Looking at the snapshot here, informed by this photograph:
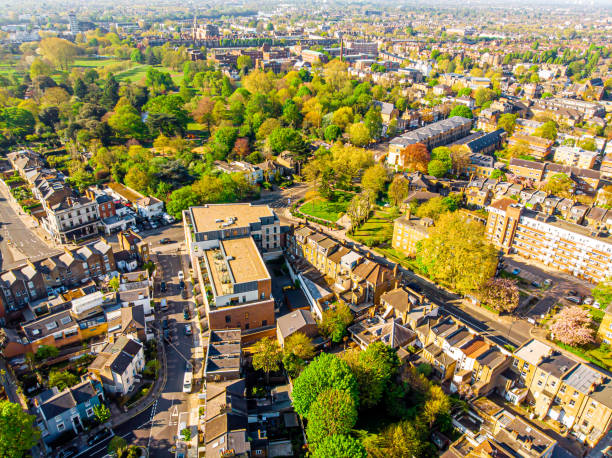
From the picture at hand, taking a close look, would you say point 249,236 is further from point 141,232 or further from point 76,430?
point 76,430

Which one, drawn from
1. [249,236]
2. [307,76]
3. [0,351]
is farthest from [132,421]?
[307,76]

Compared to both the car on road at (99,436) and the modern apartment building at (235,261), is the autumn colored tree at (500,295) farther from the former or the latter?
the car on road at (99,436)

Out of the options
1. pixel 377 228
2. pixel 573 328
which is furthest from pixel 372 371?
pixel 377 228

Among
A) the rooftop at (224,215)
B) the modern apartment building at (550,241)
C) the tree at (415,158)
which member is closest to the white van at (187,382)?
the rooftop at (224,215)

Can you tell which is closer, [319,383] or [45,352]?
[319,383]

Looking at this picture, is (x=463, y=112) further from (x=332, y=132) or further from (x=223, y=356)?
(x=223, y=356)

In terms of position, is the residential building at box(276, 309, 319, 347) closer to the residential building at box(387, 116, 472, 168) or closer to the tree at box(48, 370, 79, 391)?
the tree at box(48, 370, 79, 391)

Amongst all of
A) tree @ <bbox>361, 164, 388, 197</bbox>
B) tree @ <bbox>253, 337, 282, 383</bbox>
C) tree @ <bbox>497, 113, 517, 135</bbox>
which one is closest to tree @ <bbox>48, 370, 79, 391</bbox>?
tree @ <bbox>253, 337, 282, 383</bbox>
